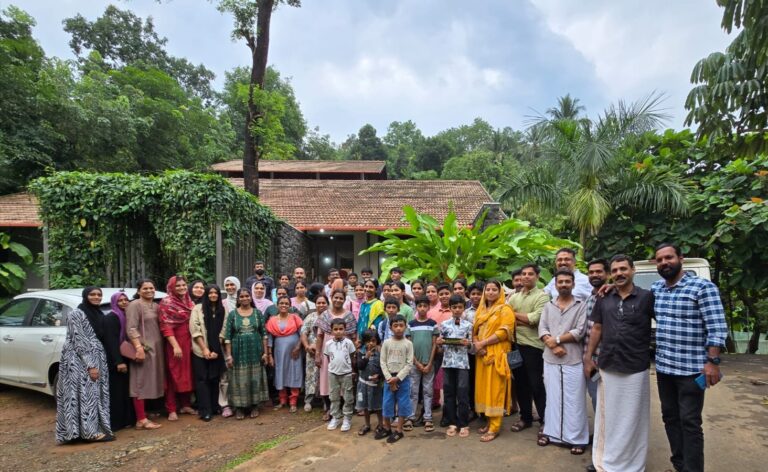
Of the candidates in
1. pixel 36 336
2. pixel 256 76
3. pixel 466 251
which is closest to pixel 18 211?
pixel 256 76

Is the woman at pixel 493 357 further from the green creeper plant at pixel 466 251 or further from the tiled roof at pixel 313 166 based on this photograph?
the tiled roof at pixel 313 166

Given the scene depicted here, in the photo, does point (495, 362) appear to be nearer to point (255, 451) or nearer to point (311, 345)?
point (311, 345)

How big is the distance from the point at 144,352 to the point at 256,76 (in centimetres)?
681

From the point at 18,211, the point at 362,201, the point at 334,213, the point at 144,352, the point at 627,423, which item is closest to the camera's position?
the point at 627,423

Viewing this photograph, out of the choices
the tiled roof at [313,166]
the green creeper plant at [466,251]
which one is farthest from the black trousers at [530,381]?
the tiled roof at [313,166]

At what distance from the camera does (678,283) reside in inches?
113

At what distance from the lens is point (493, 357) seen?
3.82 m

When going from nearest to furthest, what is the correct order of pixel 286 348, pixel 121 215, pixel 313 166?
1. pixel 286 348
2. pixel 121 215
3. pixel 313 166

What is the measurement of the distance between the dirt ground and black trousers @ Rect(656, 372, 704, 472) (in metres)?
0.33

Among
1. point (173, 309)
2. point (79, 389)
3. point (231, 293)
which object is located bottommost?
point (79, 389)

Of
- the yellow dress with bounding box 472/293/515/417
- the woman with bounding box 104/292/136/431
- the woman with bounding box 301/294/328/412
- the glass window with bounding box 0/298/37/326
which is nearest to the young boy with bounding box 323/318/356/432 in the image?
the woman with bounding box 301/294/328/412

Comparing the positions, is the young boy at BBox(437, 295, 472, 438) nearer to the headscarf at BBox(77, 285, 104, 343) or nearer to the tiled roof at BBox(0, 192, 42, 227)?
the headscarf at BBox(77, 285, 104, 343)

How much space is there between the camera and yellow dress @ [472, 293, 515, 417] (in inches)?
148

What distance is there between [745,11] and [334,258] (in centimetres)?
1269
